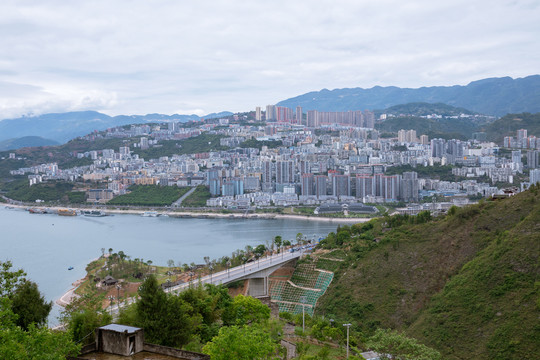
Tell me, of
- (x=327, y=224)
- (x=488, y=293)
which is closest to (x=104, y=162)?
(x=327, y=224)

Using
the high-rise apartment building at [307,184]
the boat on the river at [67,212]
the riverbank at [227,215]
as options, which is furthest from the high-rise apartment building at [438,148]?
the boat on the river at [67,212]

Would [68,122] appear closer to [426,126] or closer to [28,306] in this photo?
[426,126]

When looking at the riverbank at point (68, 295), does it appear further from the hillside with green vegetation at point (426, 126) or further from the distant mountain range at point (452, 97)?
the distant mountain range at point (452, 97)

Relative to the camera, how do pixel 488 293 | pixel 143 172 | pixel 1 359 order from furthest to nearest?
1. pixel 143 172
2. pixel 488 293
3. pixel 1 359

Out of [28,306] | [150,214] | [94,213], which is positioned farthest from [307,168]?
[28,306]

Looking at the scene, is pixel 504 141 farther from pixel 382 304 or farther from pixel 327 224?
pixel 382 304

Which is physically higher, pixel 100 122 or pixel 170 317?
pixel 100 122
